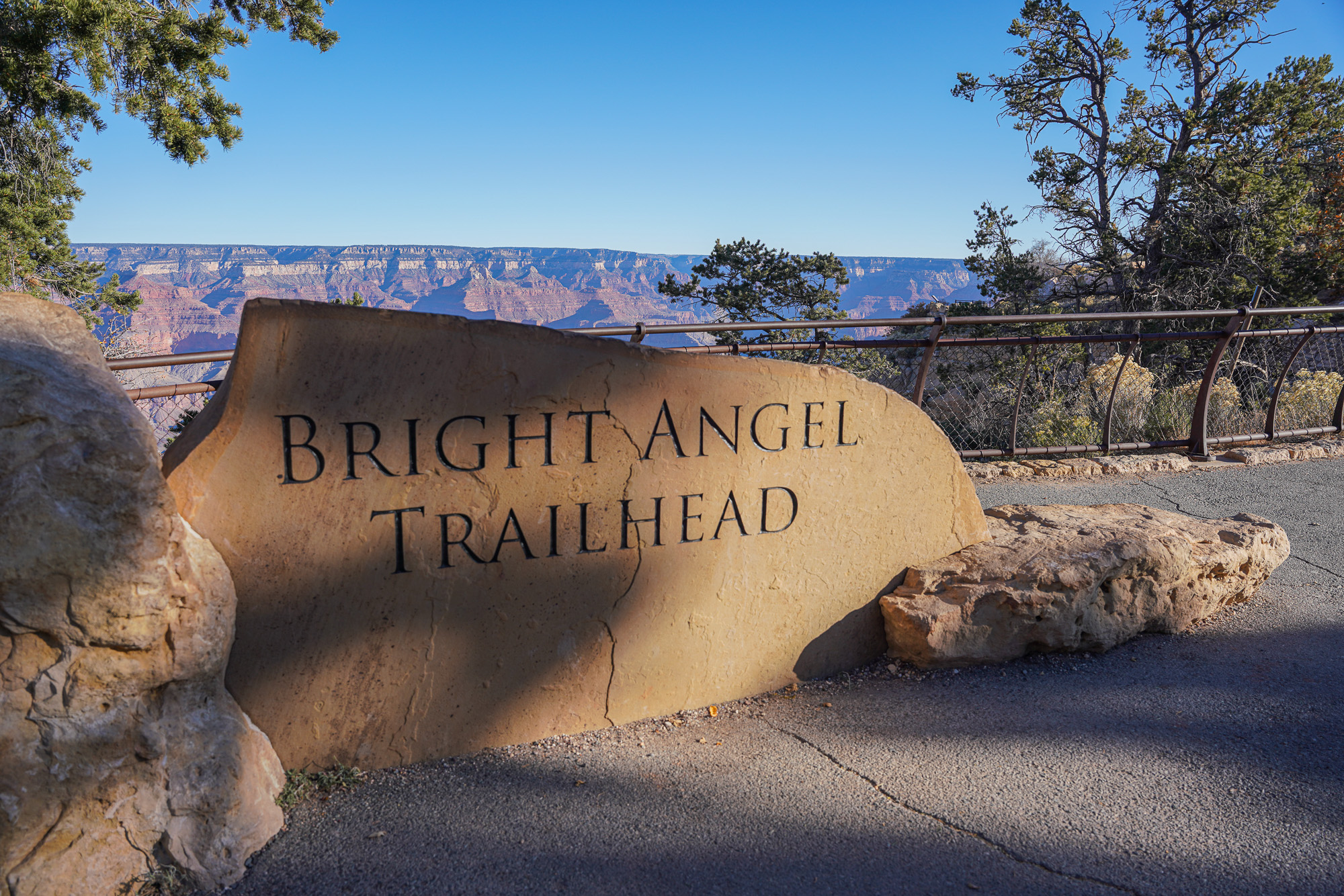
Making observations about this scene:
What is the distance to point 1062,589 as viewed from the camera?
3.19m

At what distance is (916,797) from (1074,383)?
25.9 feet

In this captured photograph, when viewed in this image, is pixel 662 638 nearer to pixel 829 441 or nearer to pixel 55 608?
pixel 829 441

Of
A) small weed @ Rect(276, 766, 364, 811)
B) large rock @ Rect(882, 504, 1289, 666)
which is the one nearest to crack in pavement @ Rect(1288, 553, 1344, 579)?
large rock @ Rect(882, 504, 1289, 666)

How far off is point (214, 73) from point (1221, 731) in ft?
35.3

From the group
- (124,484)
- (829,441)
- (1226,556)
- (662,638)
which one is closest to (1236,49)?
(1226,556)

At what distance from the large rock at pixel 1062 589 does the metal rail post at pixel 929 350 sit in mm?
1757

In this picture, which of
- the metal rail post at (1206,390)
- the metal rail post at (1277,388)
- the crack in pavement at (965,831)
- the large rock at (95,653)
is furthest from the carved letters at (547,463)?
the metal rail post at (1277,388)

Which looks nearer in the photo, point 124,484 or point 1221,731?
point 124,484

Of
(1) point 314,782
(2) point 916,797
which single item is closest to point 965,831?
(2) point 916,797

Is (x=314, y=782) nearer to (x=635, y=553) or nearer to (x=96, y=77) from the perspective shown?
(x=635, y=553)

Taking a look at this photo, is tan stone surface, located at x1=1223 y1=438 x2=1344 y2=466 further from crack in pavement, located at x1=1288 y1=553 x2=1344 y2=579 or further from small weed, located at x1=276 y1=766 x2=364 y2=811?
small weed, located at x1=276 y1=766 x2=364 y2=811

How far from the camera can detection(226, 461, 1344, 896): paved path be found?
2.11m

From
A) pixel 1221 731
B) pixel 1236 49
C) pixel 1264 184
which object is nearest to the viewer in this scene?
pixel 1221 731

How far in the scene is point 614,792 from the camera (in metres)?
2.50
